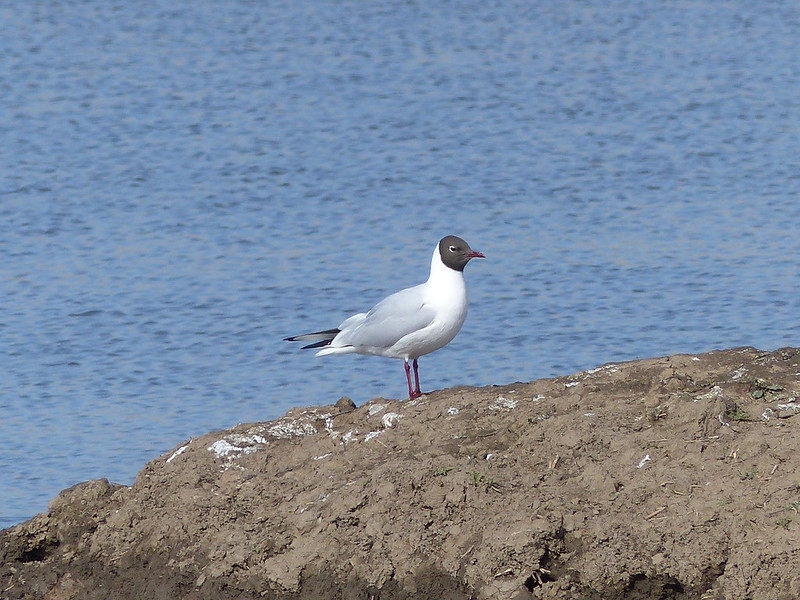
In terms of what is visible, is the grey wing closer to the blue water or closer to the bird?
the bird

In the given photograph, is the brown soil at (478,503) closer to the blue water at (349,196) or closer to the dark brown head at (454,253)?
the dark brown head at (454,253)

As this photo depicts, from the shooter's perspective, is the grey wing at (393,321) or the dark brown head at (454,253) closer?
the grey wing at (393,321)

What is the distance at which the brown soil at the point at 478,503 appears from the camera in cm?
668

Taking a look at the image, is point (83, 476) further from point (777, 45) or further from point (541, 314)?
point (777, 45)

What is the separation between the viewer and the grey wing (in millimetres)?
8953

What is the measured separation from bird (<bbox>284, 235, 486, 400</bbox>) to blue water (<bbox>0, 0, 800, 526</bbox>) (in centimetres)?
247

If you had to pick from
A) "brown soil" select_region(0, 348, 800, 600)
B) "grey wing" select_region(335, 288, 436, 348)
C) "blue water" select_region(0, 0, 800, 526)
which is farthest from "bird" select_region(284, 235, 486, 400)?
"blue water" select_region(0, 0, 800, 526)

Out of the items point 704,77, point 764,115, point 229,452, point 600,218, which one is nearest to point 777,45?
point 704,77

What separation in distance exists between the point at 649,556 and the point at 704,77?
2053 centimetres

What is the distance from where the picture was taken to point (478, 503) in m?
7.09

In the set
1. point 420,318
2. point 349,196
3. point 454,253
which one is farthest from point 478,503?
point 349,196

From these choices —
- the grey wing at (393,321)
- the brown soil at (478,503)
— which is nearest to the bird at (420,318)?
the grey wing at (393,321)

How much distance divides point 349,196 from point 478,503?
12250 millimetres

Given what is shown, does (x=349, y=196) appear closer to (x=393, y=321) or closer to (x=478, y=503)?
(x=393, y=321)
